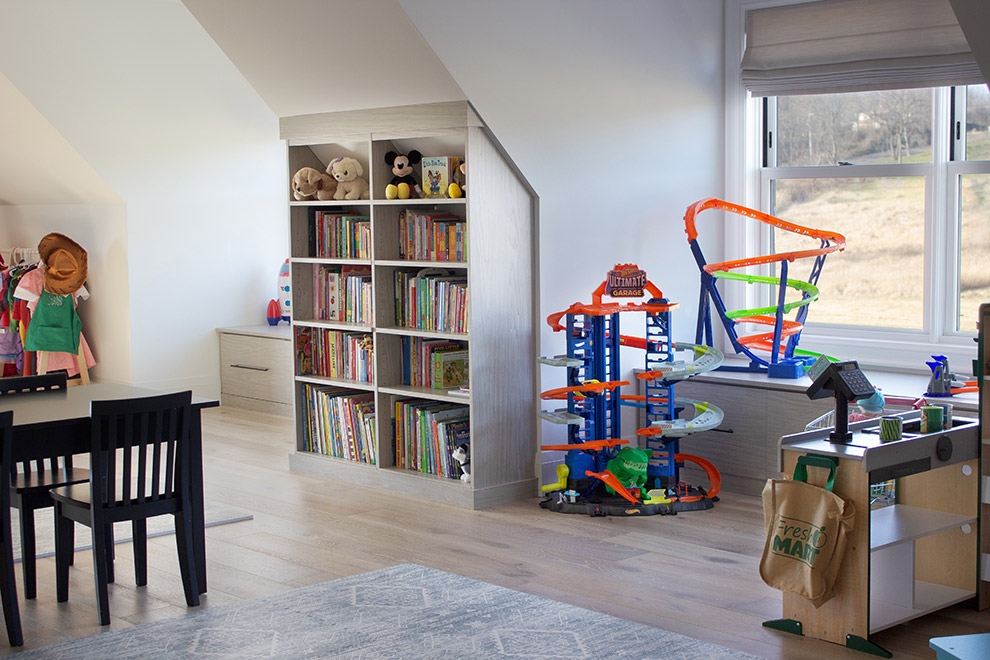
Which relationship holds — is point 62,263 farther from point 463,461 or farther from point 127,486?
point 127,486

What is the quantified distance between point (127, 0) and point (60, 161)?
1.26m

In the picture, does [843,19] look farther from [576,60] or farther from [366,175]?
[366,175]

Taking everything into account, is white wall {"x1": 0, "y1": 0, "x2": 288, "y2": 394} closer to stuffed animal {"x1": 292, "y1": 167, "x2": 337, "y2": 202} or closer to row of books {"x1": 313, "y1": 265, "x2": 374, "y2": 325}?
stuffed animal {"x1": 292, "y1": 167, "x2": 337, "y2": 202}

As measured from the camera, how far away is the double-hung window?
198 inches

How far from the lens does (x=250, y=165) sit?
7.79m

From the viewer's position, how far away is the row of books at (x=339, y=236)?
524cm

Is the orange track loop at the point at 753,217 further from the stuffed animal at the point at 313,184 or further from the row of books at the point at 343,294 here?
the stuffed animal at the point at 313,184

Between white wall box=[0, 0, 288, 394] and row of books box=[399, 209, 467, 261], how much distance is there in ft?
8.38

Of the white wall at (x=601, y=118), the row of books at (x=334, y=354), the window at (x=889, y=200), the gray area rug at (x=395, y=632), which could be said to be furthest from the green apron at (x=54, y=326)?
the window at (x=889, y=200)

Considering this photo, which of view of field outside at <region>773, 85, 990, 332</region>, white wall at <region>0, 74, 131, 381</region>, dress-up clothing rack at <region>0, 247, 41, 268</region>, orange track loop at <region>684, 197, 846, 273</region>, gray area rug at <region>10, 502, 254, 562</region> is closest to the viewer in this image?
gray area rug at <region>10, 502, 254, 562</region>

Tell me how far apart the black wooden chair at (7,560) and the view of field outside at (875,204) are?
12.7 ft

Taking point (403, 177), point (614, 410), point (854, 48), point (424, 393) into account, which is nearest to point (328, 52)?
point (403, 177)

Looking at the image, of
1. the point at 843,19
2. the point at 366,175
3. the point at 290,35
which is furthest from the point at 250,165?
the point at 843,19

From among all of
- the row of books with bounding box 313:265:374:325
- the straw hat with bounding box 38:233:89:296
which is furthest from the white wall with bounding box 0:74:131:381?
the row of books with bounding box 313:265:374:325
